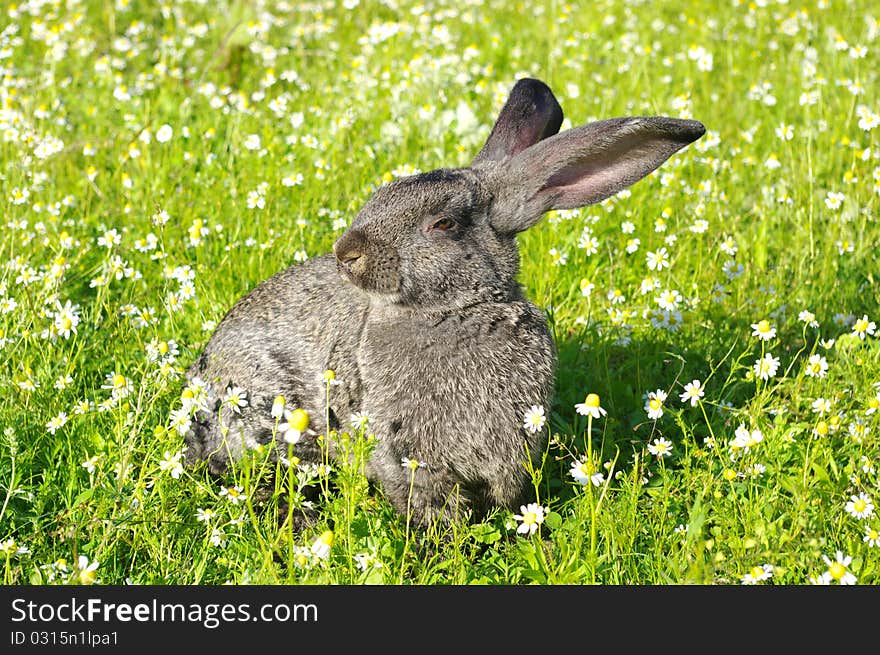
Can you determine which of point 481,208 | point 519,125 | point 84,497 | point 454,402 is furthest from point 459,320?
point 84,497

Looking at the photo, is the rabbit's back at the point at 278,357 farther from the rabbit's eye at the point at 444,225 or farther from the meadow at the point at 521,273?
the rabbit's eye at the point at 444,225

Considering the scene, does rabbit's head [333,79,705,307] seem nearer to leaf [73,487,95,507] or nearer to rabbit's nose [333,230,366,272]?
rabbit's nose [333,230,366,272]

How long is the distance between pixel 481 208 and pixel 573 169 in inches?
17.8

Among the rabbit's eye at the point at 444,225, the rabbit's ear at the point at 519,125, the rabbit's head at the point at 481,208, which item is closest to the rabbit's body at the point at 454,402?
the rabbit's head at the point at 481,208

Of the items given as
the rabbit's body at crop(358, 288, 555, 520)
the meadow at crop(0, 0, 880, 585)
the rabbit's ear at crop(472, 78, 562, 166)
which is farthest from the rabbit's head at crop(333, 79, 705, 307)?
the meadow at crop(0, 0, 880, 585)

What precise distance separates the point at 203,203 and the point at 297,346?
2134mm

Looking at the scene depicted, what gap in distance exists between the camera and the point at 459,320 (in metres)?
4.60

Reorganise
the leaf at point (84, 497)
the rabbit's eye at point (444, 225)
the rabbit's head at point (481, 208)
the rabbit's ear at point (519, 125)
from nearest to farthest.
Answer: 1. the leaf at point (84, 497)
2. the rabbit's head at point (481, 208)
3. the rabbit's eye at point (444, 225)
4. the rabbit's ear at point (519, 125)

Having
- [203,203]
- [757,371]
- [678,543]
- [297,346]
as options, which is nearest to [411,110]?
[203,203]

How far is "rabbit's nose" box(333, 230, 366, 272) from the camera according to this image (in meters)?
4.40

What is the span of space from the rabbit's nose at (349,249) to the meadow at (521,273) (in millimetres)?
721

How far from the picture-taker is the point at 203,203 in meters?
6.85

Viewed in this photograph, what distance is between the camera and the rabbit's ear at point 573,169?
449cm

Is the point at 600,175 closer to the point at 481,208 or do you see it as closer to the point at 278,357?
the point at 481,208
